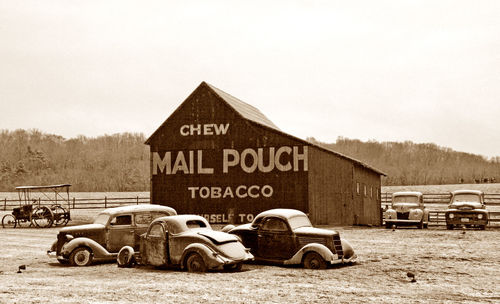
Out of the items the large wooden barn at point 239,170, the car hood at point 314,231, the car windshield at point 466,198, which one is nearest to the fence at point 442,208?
the car windshield at point 466,198

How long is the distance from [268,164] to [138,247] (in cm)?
1481

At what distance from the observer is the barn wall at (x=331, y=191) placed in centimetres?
2862

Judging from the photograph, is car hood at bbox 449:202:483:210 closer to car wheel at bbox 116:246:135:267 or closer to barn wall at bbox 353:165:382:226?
barn wall at bbox 353:165:382:226

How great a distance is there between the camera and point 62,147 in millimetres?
131375

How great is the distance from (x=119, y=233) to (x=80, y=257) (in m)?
1.23

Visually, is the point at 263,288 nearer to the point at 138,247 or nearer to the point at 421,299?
the point at 421,299

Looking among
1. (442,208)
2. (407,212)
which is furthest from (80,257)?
(442,208)

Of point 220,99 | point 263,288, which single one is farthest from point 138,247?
point 220,99

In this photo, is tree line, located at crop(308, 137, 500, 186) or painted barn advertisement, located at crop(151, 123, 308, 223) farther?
tree line, located at crop(308, 137, 500, 186)

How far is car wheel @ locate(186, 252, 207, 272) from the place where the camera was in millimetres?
13008

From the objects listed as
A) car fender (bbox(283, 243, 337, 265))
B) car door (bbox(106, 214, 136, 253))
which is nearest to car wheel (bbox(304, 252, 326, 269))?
car fender (bbox(283, 243, 337, 265))

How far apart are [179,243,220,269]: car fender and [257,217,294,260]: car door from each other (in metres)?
2.11

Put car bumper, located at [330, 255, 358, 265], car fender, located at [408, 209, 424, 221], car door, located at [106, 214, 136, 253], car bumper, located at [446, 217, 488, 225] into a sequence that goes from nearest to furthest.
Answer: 1. car bumper, located at [330, 255, 358, 265]
2. car door, located at [106, 214, 136, 253]
3. car bumper, located at [446, 217, 488, 225]
4. car fender, located at [408, 209, 424, 221]

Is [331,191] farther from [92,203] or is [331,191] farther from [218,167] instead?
[92,203]
